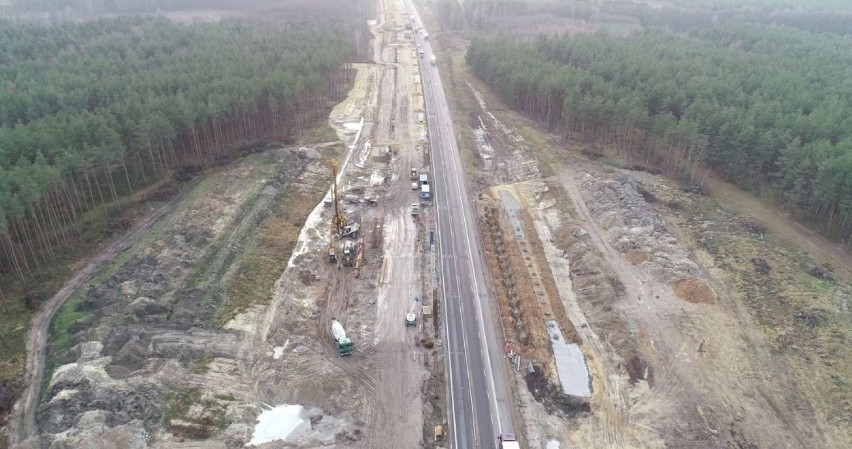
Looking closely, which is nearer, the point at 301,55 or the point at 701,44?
the point at 301,55

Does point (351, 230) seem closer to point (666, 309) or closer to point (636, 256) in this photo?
point (636, 256)

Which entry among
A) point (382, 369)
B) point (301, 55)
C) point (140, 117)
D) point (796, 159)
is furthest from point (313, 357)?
point (301, 55)

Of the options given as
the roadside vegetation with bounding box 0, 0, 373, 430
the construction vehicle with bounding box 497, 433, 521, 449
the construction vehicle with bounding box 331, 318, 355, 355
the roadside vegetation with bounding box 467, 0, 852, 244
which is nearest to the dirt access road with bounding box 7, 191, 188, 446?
the roadside vegetation with bounding box 0, 0, 373, 430

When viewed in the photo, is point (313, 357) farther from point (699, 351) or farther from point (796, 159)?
point (796, 159)

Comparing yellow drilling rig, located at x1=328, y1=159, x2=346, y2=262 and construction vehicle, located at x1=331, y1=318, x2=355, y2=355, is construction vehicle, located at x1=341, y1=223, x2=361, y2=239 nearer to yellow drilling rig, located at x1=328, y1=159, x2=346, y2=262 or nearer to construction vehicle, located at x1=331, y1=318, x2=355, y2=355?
yellow drilling rig, located at x1=328, y1=159, x2=346, y2=262

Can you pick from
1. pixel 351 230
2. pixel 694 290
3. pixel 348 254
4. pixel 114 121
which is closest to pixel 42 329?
pixel 348 254
